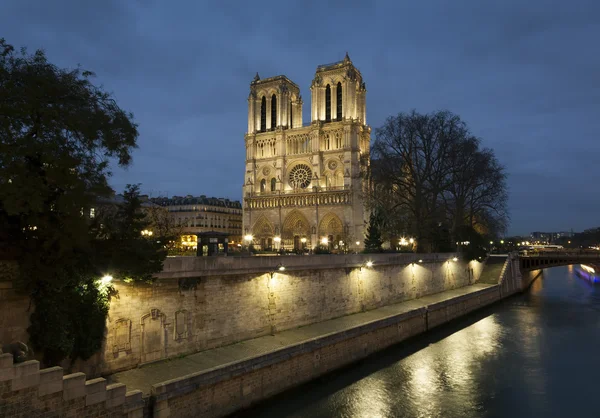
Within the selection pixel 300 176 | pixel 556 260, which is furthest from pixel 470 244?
pixel 300 176

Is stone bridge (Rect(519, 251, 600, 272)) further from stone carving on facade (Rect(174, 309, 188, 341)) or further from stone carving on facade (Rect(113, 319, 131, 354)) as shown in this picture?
stone carving on facade (Rect(113, 319, 131, 354))

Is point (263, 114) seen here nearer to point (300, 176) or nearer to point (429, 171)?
point (300, 176)

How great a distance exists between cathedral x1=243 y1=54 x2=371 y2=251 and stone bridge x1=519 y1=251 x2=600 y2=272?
741 inches

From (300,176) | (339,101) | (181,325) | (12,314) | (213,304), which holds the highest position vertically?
(339,101)

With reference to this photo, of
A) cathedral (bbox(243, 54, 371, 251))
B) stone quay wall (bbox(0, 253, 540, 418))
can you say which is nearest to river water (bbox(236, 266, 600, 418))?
stone quay wall (bbox(0, 253, 540, 418))

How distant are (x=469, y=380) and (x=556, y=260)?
3399 cm

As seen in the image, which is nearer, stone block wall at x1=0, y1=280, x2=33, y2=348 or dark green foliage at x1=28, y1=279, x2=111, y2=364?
stone block wall at x1=0, y1=280, x2=33, y2=348

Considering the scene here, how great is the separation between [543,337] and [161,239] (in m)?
20.9

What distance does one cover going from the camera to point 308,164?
6344 centimetres

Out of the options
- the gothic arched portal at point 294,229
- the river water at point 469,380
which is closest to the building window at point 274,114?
the gothic arched portal at point 294,229

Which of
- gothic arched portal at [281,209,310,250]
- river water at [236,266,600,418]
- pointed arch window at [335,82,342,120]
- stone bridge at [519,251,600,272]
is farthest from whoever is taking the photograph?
pointed arch window at [335,82,342,120]

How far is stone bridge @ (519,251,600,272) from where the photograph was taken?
43.8m

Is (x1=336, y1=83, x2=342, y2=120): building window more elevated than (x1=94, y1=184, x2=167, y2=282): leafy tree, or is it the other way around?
(x1=336, y1=83, x2=342, y2=120): building window

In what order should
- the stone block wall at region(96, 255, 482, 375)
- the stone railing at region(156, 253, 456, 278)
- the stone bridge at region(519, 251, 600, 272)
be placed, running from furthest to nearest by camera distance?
1. the stone bridge at region(519, 251, 600, 272)
2. the stone railing at region(156, 253, 456, 278)
3. the stone block wall at region(96, 255, 482, 375)
